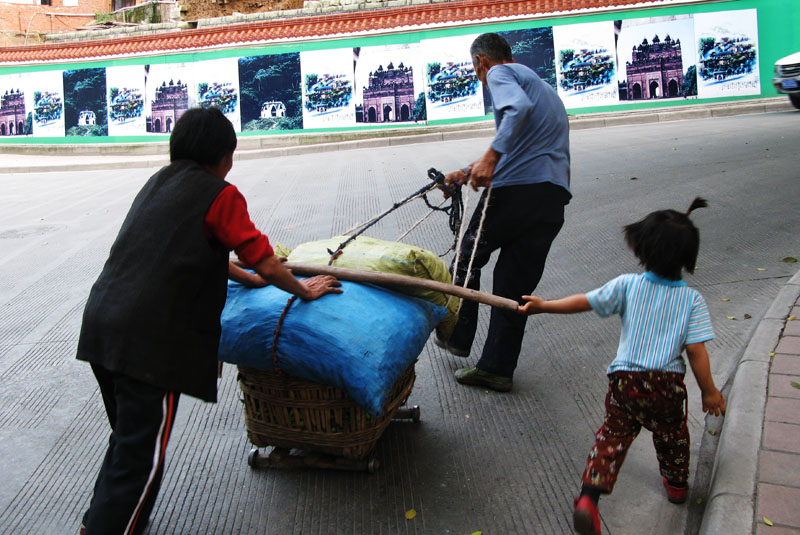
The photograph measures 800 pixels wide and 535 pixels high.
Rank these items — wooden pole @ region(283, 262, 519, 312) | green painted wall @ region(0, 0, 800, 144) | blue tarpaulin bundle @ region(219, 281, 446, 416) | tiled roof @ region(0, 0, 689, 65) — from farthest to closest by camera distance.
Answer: tiled roof @ region(0, 0, 689, 65)
green painted wall @ region(0, 0, 800, 144)
wooden pole @ region(283, 262, 519, 312)
blue tarpaulin bundle @ region(219, 281, 446, 416)

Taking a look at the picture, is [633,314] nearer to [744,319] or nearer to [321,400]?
[321,400]

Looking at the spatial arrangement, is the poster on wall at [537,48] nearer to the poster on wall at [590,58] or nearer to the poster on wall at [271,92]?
the poster on wall at [590,58]

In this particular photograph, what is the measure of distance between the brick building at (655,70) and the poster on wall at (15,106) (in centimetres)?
1758

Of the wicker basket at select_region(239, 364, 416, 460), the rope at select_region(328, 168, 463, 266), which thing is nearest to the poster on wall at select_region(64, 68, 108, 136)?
the rope at select_region(328, 168, 463, 266)

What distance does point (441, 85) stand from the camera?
1916cm

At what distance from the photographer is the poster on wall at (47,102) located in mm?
21516

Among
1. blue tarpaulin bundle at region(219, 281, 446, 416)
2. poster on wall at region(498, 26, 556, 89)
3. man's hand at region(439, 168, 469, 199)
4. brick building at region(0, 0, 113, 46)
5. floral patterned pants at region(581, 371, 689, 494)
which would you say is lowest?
floral patterned pants at region(581, 371, 689, 494)

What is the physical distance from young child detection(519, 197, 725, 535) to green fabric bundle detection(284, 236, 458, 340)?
0.65m

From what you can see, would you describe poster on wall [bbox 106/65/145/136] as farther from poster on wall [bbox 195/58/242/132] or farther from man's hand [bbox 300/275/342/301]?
man's hand [bbox 300/275/342/301]

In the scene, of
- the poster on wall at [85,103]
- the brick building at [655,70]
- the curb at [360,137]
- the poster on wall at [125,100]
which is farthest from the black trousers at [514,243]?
the poster on wall at [85,103]

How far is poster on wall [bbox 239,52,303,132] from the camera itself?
780 inches

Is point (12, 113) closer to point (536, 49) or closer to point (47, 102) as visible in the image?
point (47, 102)

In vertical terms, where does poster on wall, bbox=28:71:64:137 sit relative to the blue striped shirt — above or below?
above

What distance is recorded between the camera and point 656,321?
256cm
